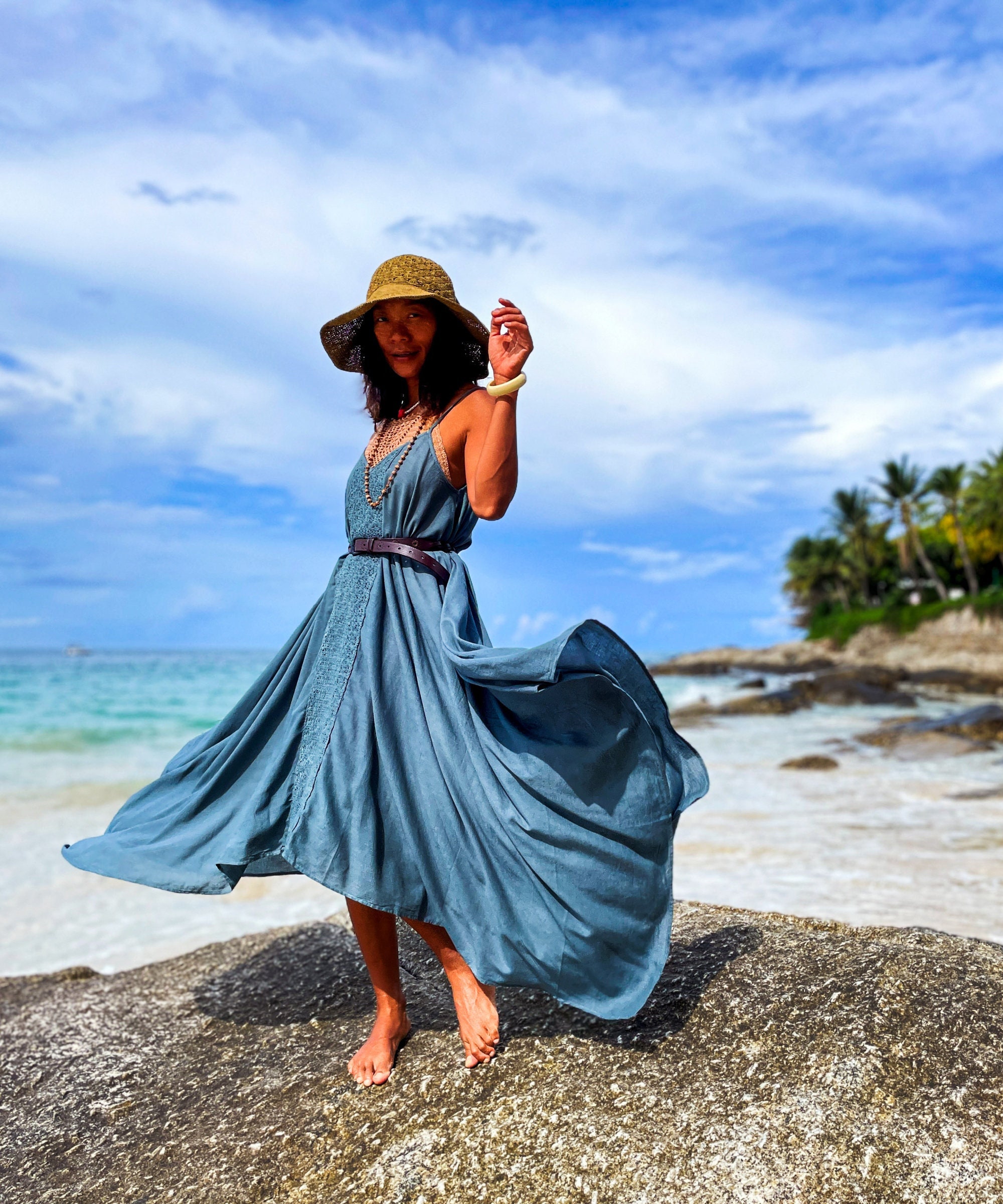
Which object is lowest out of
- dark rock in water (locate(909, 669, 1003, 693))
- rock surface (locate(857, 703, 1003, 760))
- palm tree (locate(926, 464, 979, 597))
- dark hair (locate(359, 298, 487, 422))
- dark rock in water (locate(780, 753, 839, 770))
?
dark rock in water (locate(909, 669, 1003, 693))

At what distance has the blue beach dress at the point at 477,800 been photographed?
2.26 meters

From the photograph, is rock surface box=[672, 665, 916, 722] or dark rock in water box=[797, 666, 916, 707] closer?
rock surface box=[672, 665, 916, 722]

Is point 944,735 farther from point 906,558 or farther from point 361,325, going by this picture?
point 906,558

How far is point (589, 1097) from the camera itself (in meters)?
2.20

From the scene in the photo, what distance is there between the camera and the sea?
584 cm

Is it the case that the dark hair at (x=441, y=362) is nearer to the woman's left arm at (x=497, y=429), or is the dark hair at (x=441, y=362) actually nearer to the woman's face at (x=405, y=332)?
the woman's face at (x=405, y=332)

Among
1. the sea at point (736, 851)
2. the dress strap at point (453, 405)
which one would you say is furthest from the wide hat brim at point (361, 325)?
the sea at point (736, 851)

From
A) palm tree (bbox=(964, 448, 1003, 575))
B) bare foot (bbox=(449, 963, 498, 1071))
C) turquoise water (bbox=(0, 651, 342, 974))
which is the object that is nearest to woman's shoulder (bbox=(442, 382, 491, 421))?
bare foot (bbox=(449, 963, 498, 1071))

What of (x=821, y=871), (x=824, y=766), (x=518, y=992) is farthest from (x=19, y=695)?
(x=518, y=992)

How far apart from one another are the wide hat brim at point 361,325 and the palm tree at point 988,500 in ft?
131

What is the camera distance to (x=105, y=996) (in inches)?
135

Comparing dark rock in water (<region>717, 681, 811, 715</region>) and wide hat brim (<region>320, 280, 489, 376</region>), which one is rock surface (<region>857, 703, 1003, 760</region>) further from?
wide hat brim (<region>320, 280, 489, 376</region>)

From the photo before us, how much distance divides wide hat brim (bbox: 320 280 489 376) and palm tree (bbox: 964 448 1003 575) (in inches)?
1577

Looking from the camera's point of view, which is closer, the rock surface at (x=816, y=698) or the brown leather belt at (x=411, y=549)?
the brown leather belt at (x=411, y=549)
